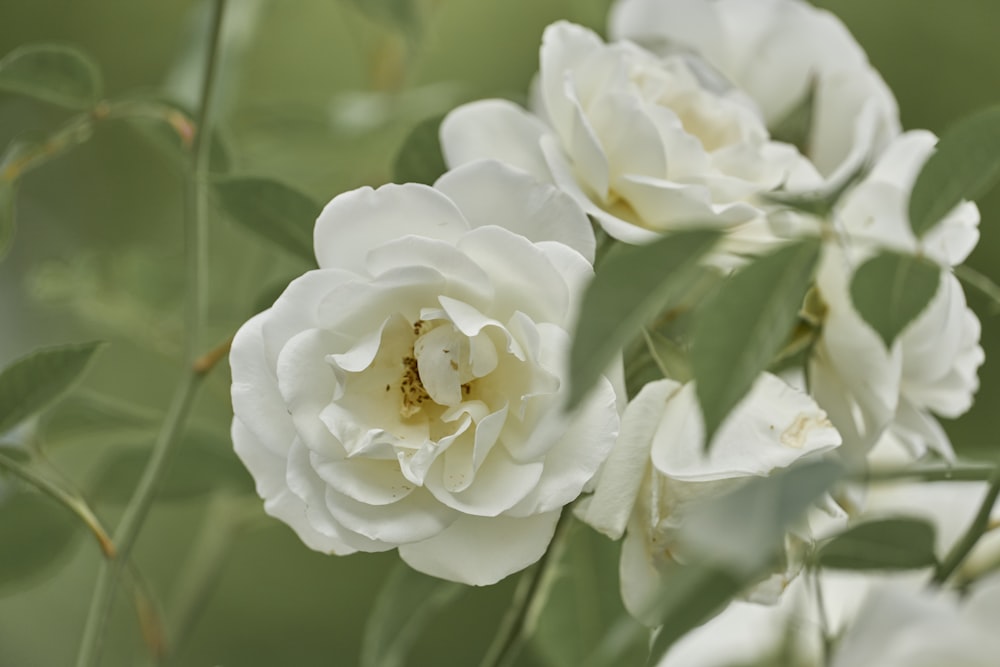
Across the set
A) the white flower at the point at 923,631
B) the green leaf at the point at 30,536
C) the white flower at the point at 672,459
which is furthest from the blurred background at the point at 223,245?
the white flower at the point at 923,631

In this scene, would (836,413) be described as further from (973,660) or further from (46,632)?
(46,632)

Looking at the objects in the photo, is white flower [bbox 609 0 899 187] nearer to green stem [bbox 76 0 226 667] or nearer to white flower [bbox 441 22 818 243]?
white flower [bbox 441 22 818 243]

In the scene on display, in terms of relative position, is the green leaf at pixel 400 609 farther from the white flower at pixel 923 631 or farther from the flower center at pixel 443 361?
the white flower at pixel 923 631

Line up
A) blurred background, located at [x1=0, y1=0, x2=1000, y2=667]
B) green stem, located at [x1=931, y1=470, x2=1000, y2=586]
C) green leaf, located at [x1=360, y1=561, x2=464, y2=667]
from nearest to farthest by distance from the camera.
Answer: green stem, located at [x1=931, y1=470, x2=1000, y2=586] < green leaf, located at [x1=360, y1=561, x2=464, y2=667] < blurred background, located at [x1=0, y1=0, x2=1000, y2=667]

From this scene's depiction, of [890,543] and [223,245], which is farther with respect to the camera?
[223,245]

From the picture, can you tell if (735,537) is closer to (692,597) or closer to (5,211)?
(692,597)

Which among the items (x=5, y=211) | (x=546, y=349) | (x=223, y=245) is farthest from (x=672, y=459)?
(x=223, y=245)

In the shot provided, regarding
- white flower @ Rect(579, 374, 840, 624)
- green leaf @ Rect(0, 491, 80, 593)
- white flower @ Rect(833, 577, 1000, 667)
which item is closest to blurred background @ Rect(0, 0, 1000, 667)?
green leaf @ Rect(0, 491, 80, 593)
